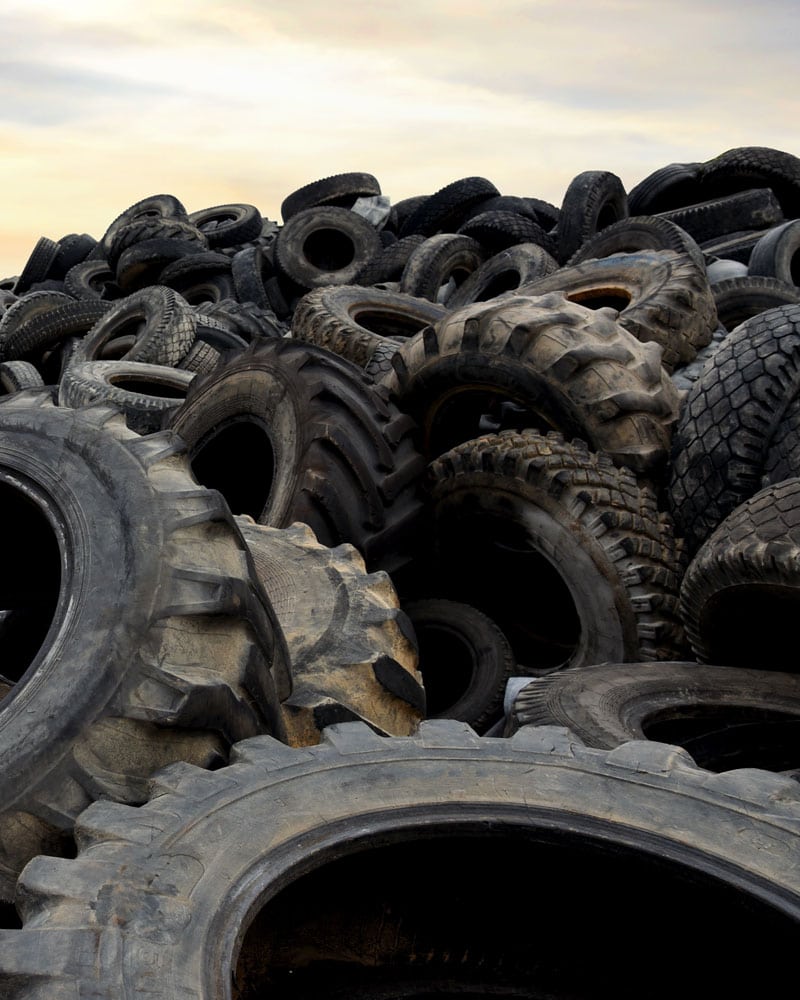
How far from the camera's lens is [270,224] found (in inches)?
538

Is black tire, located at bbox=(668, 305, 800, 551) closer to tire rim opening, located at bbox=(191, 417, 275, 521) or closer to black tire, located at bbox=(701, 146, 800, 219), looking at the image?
tire rim opening, located at bbox=(191, 417, 275, 521)

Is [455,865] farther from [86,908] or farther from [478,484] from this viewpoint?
[478,484]

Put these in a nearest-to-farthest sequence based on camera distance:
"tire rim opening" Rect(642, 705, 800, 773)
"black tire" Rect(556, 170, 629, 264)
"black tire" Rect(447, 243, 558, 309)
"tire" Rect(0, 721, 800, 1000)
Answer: "tire" Rect(0, 721, 800, 1000), "tire rim opening" Rect(642, 705, 800, 773), "black tire" Rect(447, 243, 558, 309), "black tire" Rect(556, 170, 629, 264)

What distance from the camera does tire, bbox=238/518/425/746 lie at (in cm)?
243

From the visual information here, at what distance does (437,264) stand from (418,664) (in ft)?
19.3

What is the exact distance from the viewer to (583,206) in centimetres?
837

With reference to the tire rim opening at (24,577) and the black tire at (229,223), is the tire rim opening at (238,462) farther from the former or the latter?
the black tire at (229,223)

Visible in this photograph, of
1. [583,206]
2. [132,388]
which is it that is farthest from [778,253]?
[132,388]

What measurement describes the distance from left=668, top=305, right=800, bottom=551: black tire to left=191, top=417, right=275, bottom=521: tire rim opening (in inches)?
63.9

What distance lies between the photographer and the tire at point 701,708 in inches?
102

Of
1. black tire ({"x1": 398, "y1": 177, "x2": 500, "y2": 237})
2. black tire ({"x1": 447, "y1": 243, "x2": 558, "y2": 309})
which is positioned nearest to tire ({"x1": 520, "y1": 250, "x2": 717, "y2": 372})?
black tire ({"x1": 447, "y1": 243, "x2": 558, "y2": 309})

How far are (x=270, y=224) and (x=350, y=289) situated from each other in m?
8.11

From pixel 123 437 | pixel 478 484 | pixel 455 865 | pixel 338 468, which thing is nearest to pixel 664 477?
pixel 478 484

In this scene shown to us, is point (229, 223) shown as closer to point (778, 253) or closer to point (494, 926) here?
point (778, 253)
